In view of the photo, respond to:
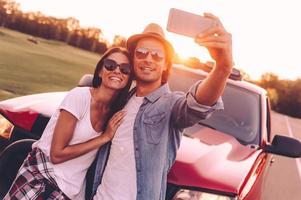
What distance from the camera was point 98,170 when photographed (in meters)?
2.74

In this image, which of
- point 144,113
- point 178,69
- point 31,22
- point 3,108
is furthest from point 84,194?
point 31,22

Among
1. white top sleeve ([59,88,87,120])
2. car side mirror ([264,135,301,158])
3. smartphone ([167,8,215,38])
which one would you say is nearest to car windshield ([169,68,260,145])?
car side mirror ([264,135,301,158])

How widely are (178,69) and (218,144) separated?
174 centimetres

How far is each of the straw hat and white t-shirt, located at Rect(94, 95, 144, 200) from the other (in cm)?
37

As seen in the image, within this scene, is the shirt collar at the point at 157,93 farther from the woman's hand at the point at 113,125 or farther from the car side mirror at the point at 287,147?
the car side mirror at the point at 287,147

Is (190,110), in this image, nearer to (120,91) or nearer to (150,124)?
(150,124)

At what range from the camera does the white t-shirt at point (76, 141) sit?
2.71m

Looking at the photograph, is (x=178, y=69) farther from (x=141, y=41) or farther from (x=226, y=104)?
(x=141, y=41)

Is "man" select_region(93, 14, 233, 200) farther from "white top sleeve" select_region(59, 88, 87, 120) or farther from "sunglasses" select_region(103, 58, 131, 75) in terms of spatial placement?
"white top sleeve" select_region(59, 88, 87, 120)

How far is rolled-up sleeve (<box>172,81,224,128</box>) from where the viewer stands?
2383 mm

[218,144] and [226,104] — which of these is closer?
[218,144]

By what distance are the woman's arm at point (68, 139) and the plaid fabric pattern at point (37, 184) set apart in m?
0.09

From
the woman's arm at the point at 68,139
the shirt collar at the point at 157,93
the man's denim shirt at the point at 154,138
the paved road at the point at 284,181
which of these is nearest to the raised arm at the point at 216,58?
the man's denim shirt at the point at 154,138

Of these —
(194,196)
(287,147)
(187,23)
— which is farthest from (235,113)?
(187,23)
